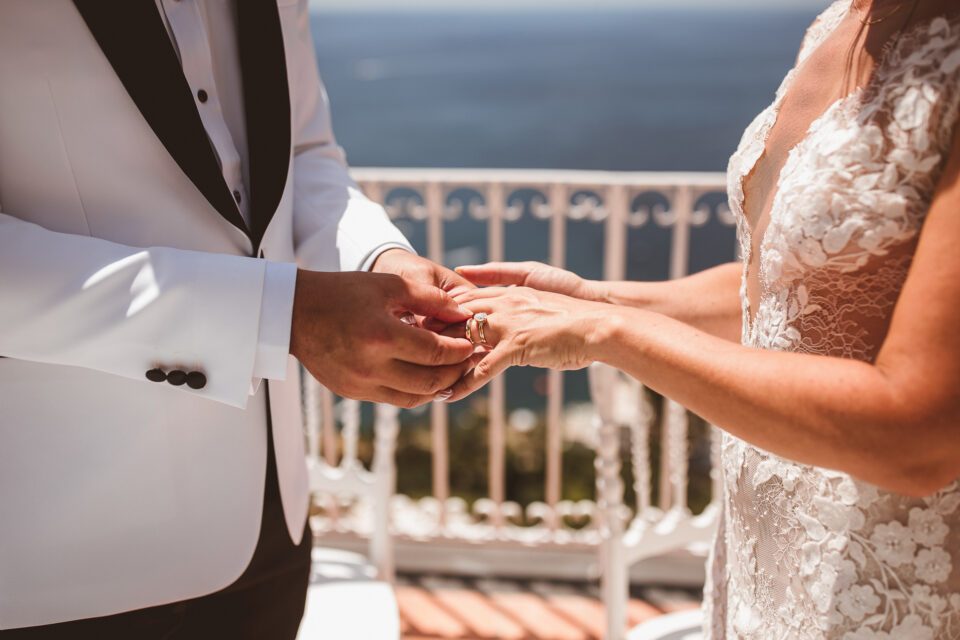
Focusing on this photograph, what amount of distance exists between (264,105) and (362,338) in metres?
0.51

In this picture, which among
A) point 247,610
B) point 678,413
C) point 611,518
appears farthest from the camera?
point 678,413

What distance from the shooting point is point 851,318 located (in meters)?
1.16

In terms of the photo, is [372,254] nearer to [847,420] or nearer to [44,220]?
[44,220]

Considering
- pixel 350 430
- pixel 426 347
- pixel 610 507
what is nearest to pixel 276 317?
pixel 426 347

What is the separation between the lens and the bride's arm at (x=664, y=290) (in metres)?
1.60

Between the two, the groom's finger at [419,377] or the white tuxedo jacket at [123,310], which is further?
the groom's finger at [419,377]

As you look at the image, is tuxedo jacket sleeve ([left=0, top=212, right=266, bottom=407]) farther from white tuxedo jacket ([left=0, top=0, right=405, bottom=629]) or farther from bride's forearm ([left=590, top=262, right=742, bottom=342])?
bride's forearm ([left=590, top=262, right=742, bottom=342])

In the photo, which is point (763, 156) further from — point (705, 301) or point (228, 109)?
point (228, 109)

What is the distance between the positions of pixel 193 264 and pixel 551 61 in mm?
58656

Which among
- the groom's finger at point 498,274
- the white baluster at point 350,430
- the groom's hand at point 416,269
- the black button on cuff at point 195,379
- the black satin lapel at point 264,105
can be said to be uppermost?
the black satin lapel at point 264,105

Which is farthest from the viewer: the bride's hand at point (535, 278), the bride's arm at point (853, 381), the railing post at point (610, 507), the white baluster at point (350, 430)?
the white baluster at point (350, 430)

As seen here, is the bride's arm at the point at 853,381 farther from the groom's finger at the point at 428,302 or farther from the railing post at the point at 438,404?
the railing post at the point at 438,404

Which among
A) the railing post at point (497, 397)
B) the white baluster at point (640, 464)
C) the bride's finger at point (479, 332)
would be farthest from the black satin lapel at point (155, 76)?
the railing post at point (497, 397)

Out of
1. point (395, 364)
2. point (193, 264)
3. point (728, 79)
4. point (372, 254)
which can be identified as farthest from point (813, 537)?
point (728, 79)
